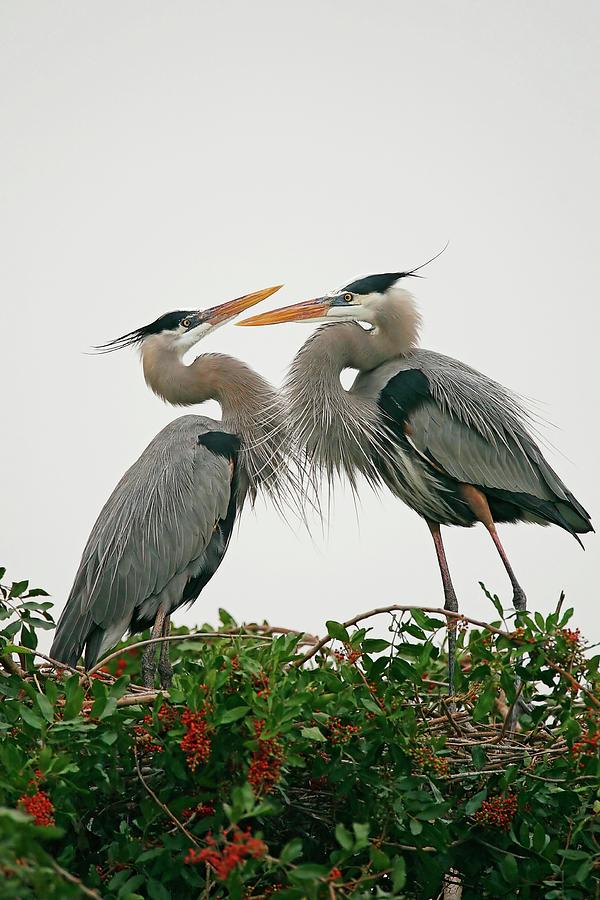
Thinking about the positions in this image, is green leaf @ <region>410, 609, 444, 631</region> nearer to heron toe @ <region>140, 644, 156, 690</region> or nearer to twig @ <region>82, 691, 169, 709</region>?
twig @ <region>82, 691, 169, 709</region>

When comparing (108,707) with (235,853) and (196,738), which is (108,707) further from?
(235,853)

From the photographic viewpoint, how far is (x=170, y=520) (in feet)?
14.4

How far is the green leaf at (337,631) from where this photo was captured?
90.7 inches

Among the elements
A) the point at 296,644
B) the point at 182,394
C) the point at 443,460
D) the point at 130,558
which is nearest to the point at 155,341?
the point at 182,394

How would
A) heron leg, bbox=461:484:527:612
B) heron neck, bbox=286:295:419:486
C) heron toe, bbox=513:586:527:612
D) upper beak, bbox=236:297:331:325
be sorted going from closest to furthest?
heron toe, bbox=513:586:527:612
heron leg, bbox=461:484:527:612
heron neck, bbox=286:295:419:486
upper beak, bbox=236:297:331:325

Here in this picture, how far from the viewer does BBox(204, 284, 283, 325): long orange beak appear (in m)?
4.89

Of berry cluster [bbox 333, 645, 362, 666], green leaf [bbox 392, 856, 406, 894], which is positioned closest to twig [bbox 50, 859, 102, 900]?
green leaf [bbox 392, 856, 406, 894]

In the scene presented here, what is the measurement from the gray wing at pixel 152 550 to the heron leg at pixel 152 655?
0.24 ft

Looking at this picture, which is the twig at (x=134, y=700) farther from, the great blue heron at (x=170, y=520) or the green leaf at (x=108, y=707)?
the great blue heron at (x=170, y=520)

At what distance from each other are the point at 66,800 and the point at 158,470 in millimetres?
2376

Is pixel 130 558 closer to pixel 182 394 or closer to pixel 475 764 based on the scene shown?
pixel 182 394

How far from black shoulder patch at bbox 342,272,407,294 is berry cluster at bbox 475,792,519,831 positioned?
2693mm

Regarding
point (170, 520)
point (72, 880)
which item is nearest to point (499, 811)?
point (72, 880)

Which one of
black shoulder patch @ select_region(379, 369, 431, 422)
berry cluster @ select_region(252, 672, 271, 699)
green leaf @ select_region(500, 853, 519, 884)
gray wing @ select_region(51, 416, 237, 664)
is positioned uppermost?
black shoulder patch @ select_region(379, 369, 431, 422)
